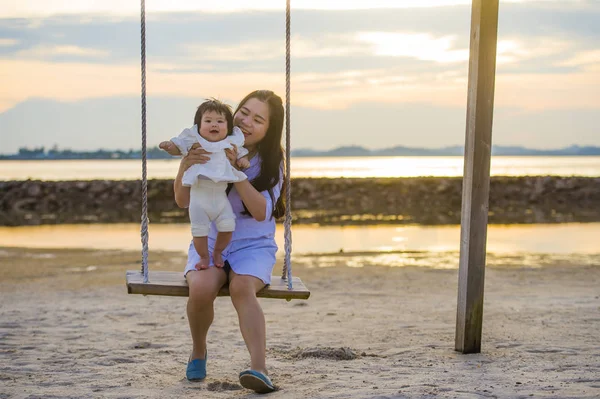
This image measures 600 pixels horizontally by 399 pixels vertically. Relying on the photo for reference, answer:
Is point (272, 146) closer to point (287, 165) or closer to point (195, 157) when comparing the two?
point (287, 165)

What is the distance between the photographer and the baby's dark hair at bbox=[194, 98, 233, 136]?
3.83m

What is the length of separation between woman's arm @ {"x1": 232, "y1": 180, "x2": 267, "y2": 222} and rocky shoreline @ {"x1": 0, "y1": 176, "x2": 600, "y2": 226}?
13.4 metres

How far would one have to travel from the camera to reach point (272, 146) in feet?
13.7

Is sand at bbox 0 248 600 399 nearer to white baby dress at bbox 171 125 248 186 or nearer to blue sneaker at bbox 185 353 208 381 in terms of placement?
blue sneaker at bbox 185 353 208 381

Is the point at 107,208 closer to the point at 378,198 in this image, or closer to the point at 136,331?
the point at 378,198

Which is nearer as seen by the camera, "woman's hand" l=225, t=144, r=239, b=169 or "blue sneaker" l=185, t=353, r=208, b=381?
"woman's hand" l=225, t=144, r=239, b=169

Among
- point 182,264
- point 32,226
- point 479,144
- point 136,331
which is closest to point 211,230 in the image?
point 479,144

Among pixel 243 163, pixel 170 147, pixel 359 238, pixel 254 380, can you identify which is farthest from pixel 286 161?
pixel 359 238

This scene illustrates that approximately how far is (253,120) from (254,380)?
54.5 inches

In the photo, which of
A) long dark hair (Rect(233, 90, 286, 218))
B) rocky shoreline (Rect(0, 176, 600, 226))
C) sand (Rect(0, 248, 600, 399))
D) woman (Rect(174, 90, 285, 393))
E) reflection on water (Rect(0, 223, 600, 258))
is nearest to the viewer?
woman (Rect(174, 90, 285, 393))

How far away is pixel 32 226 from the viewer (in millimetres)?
16359

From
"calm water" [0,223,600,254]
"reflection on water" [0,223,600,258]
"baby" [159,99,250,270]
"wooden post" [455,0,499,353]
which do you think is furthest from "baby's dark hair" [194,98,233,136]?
"calm water" [0,223,600,254]

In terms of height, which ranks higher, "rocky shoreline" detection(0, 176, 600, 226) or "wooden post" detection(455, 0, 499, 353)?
"wooden post" detection(455, 0, 499, 353)

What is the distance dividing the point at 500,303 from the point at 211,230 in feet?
12.4
